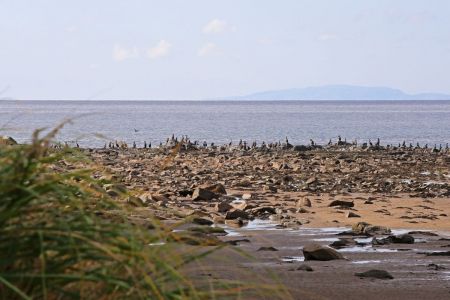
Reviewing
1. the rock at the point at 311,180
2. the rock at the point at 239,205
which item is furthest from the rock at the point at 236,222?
the rock at the point at 311,180

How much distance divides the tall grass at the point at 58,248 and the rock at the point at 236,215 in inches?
407

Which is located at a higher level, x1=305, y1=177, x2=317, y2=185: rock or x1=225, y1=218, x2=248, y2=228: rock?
x1=225, y1=218, x2=248, y2=228: rock

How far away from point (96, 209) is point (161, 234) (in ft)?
1.10

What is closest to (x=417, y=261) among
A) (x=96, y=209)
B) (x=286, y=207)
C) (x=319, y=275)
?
(x=319, y=275)

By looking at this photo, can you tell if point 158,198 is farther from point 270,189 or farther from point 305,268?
point 305,268

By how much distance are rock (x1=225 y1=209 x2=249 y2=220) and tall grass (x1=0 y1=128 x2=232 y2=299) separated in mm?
10333

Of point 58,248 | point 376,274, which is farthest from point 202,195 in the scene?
point 58,248

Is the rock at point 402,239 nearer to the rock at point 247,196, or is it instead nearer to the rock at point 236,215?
the rock at point 236,215

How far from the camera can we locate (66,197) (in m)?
3.50

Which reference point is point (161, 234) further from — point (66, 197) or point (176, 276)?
point (66, 197)

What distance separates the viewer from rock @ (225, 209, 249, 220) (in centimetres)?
1363

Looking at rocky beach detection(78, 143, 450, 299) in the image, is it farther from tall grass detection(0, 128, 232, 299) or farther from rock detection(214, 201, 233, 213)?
tall grass detection(0, 128, 232, 299)

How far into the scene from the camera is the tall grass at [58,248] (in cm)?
308

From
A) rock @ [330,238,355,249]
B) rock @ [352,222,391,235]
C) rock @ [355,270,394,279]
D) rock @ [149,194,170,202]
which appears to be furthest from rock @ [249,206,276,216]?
rock @ [355,270,394,279]
